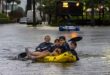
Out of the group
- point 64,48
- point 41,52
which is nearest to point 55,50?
point 64,48

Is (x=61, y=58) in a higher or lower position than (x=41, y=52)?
lower

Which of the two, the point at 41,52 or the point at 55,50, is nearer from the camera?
the point at 55,50

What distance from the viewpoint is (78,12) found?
73.7 meters

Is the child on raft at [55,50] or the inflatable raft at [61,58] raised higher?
the child on raft at [55,50]

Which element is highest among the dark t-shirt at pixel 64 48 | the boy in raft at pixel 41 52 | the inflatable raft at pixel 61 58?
the dark t-shirt at pixel 64 48

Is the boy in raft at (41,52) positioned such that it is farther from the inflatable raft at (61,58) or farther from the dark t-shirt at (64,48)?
the dark t-shirt at (64,48)

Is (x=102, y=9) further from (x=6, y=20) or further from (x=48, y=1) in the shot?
(x=6, y=20)

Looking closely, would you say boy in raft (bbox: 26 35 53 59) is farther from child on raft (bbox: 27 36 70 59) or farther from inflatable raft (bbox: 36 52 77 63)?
inflatable raft (bbox: 36 52 77 63)

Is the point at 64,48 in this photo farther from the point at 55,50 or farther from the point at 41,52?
the point at 41,52

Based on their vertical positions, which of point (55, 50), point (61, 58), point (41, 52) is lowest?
point (61, 58)

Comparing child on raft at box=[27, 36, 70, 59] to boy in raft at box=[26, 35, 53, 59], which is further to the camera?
boy in raft at box=[26, 35, 53, 59]

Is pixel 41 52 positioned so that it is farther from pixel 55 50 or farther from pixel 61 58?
pixel 61 58

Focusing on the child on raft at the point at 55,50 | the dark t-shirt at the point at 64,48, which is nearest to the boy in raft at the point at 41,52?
the child on raft at the point at 55,50

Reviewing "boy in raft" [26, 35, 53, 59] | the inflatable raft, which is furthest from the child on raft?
the inflatable raft
